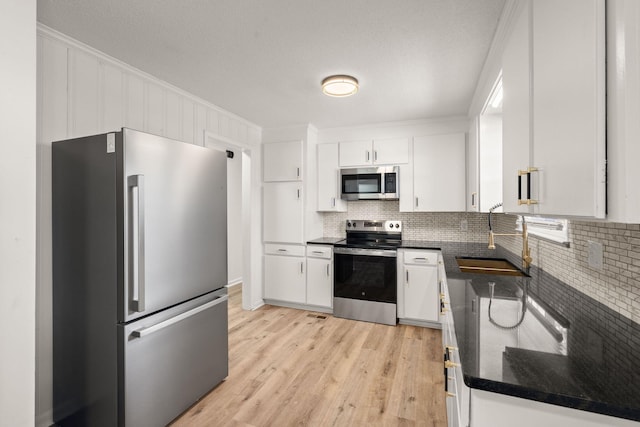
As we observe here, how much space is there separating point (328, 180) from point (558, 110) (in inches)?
120

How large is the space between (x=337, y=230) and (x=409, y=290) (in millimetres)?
1303

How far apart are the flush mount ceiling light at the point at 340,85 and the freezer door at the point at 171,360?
1814 mm

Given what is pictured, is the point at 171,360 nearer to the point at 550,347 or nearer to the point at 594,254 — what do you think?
the point at 550,347

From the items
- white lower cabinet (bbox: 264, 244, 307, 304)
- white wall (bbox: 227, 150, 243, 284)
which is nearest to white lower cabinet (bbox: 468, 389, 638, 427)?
white lower cabinet (bbox: 264, 244, 307, 304)

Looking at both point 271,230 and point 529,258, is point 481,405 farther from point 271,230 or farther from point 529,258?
point 271,230

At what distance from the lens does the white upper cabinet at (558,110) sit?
28.1 inches

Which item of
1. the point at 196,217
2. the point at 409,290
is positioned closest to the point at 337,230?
the point at 409,290

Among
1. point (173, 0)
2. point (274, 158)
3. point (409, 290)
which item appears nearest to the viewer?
point (173, 0)

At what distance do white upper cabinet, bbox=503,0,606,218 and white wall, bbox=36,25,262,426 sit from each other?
6.62 ft

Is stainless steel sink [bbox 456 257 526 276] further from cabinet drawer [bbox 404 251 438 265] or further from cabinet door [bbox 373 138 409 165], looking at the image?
cabinet door [bbox 373 138 409 165]

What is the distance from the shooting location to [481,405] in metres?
0.76

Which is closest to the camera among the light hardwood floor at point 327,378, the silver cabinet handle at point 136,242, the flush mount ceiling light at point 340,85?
the silver cabinet handle at point 136,242

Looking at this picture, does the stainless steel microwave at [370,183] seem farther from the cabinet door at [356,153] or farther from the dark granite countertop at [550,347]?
the dark granite countertop at [550,347]

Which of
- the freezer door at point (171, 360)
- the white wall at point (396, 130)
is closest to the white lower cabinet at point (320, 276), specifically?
the white wall at point (396, 130)
